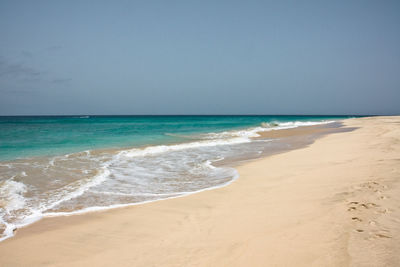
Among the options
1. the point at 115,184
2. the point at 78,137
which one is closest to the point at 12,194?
the point at 115,184

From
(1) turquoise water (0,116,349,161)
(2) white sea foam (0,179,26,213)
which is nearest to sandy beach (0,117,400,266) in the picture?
(2) white sea foam (0,179,26,213)

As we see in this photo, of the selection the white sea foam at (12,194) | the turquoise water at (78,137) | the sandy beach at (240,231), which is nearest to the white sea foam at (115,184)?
the white sea foam at (12,194)

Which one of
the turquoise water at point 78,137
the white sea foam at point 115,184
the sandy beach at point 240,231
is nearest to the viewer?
the sandy beach at point 240,231

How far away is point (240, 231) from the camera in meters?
3.45

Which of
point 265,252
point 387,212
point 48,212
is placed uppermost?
point 387,212

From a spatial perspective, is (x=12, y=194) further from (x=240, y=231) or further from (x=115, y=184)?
(x=240, y=231)

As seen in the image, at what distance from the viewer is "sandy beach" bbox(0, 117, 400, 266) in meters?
2.75

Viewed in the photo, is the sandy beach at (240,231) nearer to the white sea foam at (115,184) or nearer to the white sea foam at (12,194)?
the white sea foam at (115,184)

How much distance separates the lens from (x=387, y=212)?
11.5 ft

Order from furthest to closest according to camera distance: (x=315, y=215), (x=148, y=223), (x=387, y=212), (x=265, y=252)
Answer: (x=148, y=223) → (x=315, y=215) → (x=387, y=212) → (x=265, y=252)

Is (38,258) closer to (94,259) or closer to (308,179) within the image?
(94,259)

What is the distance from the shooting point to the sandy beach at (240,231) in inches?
108

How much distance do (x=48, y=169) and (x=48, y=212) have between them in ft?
16.4

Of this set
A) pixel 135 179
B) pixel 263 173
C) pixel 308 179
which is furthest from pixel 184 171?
pixel 308 179
